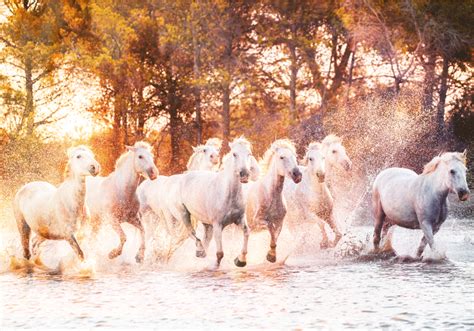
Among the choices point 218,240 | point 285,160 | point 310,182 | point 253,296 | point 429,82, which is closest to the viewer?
point 253,296

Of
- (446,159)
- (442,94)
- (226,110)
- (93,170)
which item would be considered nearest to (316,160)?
(446,159)

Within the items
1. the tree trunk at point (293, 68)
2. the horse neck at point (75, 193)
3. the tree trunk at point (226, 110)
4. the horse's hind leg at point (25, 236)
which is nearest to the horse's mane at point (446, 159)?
the horse neck at point (75, 193)

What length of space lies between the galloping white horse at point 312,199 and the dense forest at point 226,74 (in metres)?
13.3

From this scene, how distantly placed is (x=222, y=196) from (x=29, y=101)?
19.0m

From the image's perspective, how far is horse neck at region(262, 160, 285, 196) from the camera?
1236 centimetres

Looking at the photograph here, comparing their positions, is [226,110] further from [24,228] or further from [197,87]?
[24,228]

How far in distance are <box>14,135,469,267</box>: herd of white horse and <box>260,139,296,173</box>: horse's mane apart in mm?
16

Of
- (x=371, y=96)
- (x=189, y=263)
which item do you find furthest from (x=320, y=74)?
(x=189, y=263)

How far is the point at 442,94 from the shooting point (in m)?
29.4

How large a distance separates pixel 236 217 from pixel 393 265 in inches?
89.0

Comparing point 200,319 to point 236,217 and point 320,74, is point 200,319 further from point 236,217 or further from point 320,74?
point 320,74

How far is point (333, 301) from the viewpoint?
902cm

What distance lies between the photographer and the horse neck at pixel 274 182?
40.5ft

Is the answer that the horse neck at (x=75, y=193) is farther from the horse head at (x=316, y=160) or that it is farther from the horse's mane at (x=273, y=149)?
the horse head at (x=316, y=160)
